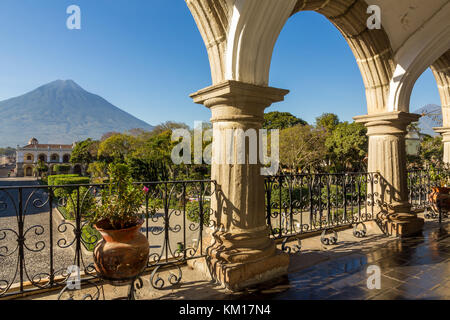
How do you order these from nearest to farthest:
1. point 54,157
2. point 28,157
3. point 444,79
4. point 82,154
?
point 444,79, point 82,154, point 28,157, point 54,157

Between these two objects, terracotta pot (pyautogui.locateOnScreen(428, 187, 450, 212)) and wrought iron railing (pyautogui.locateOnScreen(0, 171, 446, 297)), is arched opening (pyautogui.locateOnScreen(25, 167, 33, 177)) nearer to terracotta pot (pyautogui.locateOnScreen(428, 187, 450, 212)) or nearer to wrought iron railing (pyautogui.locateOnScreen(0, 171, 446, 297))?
wrought iron railing (pyautogui.locateOnScreen(0, 171, 446, 297))

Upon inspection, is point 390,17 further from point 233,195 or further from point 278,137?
point 278,137

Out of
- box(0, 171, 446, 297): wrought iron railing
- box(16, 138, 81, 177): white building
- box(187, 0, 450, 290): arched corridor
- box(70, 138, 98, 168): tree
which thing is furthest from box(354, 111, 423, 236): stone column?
box(16, 138, 81, 177): white building

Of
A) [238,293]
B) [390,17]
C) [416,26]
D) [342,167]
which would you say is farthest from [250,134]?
[342,167]

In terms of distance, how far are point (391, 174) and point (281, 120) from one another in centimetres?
3678

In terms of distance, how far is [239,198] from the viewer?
2730 mm

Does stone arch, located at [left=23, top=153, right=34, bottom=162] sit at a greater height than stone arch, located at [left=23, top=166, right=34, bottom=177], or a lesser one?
greater

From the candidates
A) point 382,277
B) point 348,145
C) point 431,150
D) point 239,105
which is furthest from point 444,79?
point 348,145

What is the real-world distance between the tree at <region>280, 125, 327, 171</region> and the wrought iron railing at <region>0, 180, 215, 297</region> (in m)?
10.6

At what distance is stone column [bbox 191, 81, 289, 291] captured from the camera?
8.71 feet

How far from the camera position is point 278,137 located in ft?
77.0

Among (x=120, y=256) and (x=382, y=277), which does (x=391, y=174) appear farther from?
(x=120, y=256)

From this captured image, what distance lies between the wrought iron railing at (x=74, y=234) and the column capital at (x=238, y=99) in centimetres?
77
